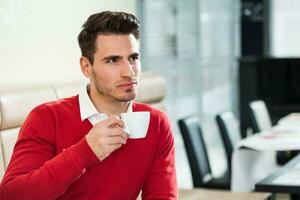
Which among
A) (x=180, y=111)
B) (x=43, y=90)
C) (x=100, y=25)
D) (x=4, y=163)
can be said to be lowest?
(x=180, y=111)

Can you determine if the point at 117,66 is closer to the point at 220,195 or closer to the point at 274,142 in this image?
the point at 220,195

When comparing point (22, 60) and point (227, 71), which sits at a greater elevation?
point (22, 60)

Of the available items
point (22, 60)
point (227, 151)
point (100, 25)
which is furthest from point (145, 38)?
point (100, 25)

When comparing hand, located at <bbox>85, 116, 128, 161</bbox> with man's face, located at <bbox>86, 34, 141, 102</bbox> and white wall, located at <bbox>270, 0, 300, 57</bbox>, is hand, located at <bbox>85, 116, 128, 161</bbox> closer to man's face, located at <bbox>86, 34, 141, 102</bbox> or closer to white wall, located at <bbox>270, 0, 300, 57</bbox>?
man's face, located at <bbox>86, 34, 141, 102</bbox>

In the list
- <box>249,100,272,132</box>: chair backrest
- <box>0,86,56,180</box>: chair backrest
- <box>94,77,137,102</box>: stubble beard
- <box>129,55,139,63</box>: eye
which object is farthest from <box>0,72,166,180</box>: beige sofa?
<box>249,100,272,132</box>: chair backrest

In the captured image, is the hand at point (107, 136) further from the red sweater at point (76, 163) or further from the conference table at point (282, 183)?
the conference table at point (282, 183)

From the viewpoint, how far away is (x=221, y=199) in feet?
9.14

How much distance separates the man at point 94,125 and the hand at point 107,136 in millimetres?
26

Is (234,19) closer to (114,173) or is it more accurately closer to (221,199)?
(221,199)

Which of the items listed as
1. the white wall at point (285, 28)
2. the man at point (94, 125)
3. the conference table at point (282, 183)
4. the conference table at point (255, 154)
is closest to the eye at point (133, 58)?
the man at point (94, 125)

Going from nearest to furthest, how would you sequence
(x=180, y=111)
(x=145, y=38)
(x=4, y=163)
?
(x=4, y=163), (x=145, y=38), (x=180, y=111)

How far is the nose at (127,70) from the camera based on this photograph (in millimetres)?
1794

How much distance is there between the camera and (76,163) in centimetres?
159

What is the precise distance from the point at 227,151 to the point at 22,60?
6.26 ft
